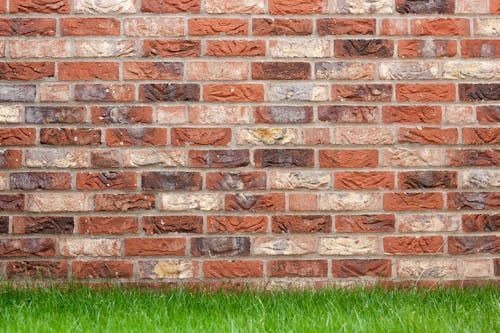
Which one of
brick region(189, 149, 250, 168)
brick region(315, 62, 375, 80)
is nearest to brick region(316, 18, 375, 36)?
brick region(315, 62, 375, 80)

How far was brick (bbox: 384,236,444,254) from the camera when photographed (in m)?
3.31

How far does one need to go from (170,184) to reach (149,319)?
0.77m

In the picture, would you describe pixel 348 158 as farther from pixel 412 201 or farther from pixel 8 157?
pixel 8 157

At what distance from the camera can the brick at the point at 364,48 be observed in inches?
129

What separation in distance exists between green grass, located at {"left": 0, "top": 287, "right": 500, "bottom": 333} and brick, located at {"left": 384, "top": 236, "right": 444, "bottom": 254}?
184 millimetres

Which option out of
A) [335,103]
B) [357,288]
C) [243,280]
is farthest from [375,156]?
[243,280]

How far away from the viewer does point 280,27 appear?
328 centimetres

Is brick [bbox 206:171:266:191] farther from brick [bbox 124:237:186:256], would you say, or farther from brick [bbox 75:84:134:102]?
brick [bbox 75:84:134:102]

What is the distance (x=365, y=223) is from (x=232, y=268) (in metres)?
0.57

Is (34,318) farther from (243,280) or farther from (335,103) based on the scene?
(335,103)

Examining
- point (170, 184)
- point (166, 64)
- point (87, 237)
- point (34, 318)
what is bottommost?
point (34, 318)

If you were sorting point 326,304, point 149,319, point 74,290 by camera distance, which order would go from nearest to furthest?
point 149,319 → point 326,304 → point 74,290

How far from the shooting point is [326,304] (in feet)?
→ 9.61

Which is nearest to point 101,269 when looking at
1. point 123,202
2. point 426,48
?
point 123,202
